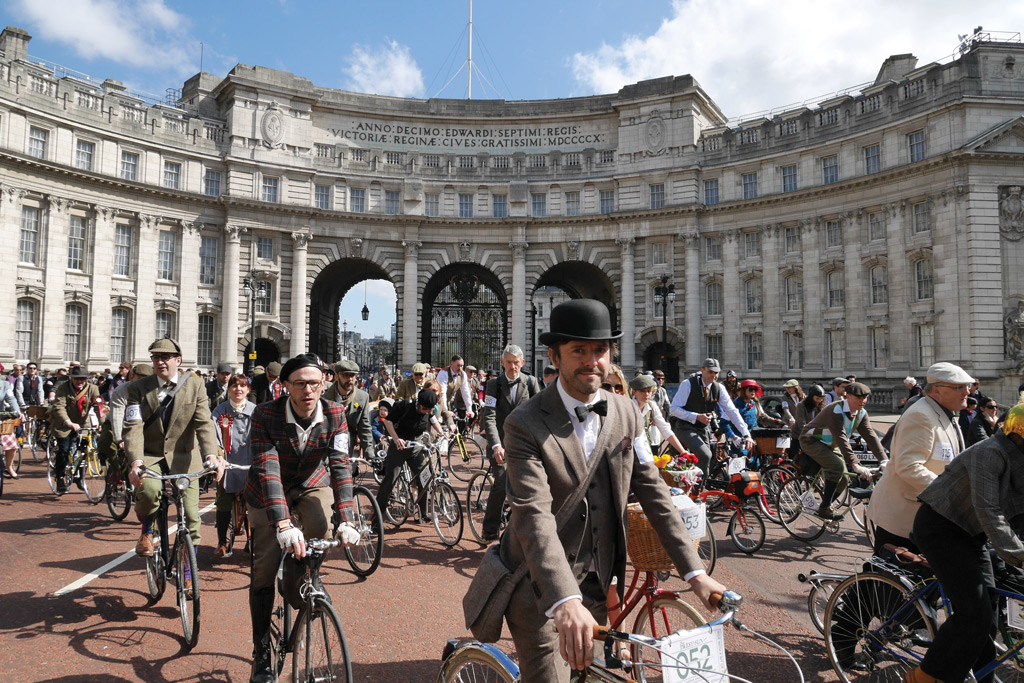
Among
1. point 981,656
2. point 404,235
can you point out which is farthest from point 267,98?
point 981,656

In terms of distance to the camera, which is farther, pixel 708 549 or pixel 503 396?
pixel 503 396

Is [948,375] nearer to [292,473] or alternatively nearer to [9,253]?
[292,473]

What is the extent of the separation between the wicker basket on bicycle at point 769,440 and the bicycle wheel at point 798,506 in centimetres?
70

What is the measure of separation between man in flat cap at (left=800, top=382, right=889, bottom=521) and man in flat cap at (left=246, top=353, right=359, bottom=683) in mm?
6235

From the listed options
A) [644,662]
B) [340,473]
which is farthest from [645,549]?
[340,473]

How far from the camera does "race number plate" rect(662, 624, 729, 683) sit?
84.4 inches

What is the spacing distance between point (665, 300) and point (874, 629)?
26.2 meters

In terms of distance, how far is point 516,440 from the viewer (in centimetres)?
267

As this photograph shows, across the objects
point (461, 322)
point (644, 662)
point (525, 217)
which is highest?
point (525, 217)

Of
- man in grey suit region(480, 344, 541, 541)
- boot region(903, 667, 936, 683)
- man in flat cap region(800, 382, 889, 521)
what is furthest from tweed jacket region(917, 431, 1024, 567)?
man in grey suit region(480, 344, 541, 541)

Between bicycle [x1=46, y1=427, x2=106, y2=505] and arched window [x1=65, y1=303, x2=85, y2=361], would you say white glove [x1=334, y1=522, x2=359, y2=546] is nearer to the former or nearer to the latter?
bicycle [x1=46, y1=427, x2=106, y2=505]

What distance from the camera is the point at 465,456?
1528 cm

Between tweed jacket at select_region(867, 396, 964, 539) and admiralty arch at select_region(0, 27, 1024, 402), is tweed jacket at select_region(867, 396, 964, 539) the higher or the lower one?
the lower one

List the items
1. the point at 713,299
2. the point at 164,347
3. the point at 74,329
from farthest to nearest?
1. the point at 713,299
2. the point at 74,329
3. the point at 164,347
